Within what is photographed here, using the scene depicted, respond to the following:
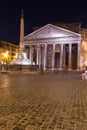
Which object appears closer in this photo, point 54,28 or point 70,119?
point 70,119

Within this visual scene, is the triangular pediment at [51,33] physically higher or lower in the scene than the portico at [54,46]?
higher

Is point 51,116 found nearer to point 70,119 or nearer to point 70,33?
point 70,119

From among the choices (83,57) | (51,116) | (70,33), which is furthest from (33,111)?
(83,57)

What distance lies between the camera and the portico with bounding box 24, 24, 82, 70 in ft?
205

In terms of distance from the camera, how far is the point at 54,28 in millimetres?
64250

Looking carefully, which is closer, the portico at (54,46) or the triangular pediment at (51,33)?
the triangular pediment at (51,33)

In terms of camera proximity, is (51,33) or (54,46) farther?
(54,46)

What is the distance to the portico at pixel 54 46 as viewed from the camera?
205 feet

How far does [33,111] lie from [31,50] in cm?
6490

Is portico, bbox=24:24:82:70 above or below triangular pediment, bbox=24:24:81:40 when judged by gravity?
below

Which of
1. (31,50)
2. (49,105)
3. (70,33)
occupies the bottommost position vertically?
(49,105)

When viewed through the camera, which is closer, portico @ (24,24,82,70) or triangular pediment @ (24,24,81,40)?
triangular pediment @ (24,24,81,40)

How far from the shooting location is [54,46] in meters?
65.3

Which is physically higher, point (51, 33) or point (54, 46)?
point (51, 33)
